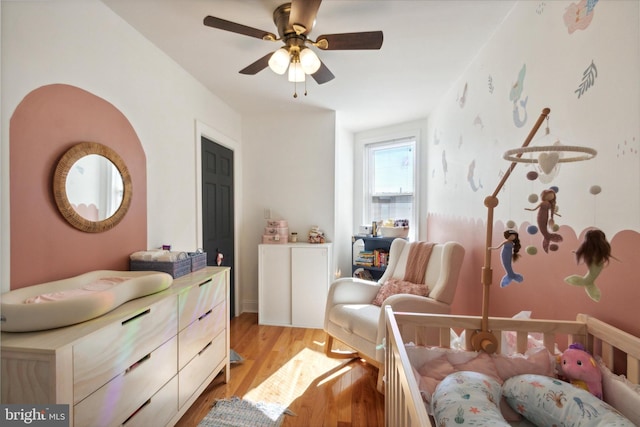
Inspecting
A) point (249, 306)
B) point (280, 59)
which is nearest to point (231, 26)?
point (280, 59)

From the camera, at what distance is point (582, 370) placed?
0.91 m

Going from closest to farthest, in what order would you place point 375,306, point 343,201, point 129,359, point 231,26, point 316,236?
point 129,359, point 231,26, point 375,306, point 316,236, point 343,201

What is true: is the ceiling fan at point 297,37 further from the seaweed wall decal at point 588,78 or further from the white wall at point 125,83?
the seaweed wall decal at point 588,78

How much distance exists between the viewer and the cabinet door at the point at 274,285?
2877 millimetres

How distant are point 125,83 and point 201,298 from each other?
1351 mm

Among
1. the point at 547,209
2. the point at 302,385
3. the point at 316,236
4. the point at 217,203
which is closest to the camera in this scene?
the point at 547,209

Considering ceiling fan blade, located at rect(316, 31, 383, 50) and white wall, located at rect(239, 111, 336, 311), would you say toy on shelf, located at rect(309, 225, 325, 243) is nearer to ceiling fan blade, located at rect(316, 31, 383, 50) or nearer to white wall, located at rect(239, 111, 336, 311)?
white wall, located at rect(239, 111, 336, 311)

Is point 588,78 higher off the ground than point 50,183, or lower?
higher

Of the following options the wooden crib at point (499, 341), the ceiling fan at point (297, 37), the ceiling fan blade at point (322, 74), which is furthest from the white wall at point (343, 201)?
the wooden crib at point (499, 341)

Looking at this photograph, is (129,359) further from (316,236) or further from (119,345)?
(316,236)

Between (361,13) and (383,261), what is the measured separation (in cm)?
246

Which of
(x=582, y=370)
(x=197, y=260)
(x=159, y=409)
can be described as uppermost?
(x=197, y=260)

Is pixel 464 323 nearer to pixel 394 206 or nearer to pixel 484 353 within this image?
pixel 484 353

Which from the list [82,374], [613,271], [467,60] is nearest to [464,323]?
[613,271]
